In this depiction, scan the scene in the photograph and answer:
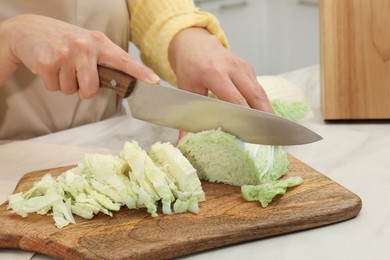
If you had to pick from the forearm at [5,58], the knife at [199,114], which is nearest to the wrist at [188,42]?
the knife at [199,114]

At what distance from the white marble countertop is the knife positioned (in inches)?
6.3

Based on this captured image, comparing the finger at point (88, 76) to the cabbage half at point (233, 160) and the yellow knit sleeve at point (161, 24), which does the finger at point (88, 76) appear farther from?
the yellow knit sleeve at point (161, 24)

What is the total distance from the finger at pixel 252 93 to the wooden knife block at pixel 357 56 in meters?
0.30

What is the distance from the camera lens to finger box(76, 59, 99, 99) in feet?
3.85

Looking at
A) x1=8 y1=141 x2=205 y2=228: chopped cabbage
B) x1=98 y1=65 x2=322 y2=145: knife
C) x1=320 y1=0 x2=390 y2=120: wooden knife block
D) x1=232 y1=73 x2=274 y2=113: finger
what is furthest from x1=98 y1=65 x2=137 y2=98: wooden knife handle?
x1=320 y1=0 x2=390 y2=120: wooden knife block

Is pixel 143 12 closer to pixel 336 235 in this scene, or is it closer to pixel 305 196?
pixel 305 196

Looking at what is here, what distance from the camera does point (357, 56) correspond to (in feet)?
4.92

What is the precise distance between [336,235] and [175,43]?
0.73 m

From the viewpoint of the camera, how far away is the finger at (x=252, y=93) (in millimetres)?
1260

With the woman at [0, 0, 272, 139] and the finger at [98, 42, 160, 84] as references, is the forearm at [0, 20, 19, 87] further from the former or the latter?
the finger at [98, 42, 160, 84]

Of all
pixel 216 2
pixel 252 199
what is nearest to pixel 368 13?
pixel 252 199

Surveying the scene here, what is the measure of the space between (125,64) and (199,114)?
0.16 metres

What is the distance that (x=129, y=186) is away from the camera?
1024 mm

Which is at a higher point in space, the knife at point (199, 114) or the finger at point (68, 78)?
the finger at point (68, 78)
